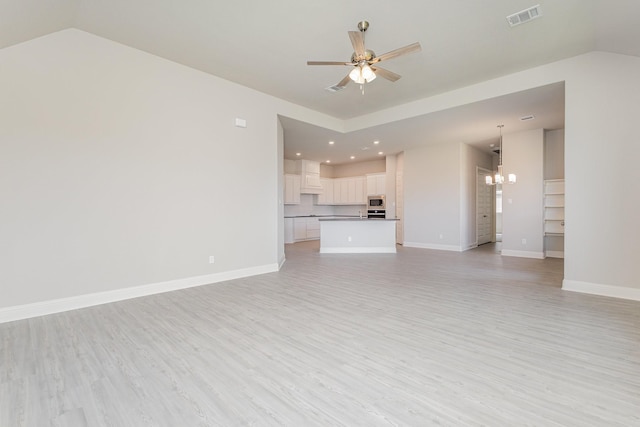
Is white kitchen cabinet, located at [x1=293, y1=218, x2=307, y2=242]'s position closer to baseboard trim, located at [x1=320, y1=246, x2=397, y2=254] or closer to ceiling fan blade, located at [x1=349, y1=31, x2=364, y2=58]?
baseboard trim, located at [x1=320, y1=246, x2=397, y2=254]

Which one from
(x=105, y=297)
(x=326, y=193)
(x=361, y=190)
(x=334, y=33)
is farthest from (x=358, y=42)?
(x=326, y=193)

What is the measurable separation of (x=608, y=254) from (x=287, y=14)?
16.4 ft

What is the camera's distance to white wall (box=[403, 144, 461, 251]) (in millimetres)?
7949

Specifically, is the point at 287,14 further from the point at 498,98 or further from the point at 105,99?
the point at 498,98

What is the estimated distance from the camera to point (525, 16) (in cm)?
309

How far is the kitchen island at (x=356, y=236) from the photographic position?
7.67 m

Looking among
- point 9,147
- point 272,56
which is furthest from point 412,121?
point 9,147

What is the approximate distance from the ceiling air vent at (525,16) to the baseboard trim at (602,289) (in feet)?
11.2

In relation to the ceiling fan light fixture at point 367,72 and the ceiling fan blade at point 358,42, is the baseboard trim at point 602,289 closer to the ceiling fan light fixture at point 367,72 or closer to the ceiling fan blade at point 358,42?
the ceiling fan light fixture at point 367,72

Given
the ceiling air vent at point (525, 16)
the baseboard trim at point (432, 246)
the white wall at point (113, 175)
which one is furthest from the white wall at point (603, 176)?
the white wall at point (113, 175)

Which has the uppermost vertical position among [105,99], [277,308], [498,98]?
[498,98]

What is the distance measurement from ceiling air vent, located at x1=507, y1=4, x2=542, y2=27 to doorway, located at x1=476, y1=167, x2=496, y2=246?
621 cm

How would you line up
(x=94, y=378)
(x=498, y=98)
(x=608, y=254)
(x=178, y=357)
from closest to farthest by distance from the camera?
1. (x=94, y=378)
2. (x=178, y=357)
3. (x=608, y=254)
4. (x=498, y=98)

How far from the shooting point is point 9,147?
300 cm
